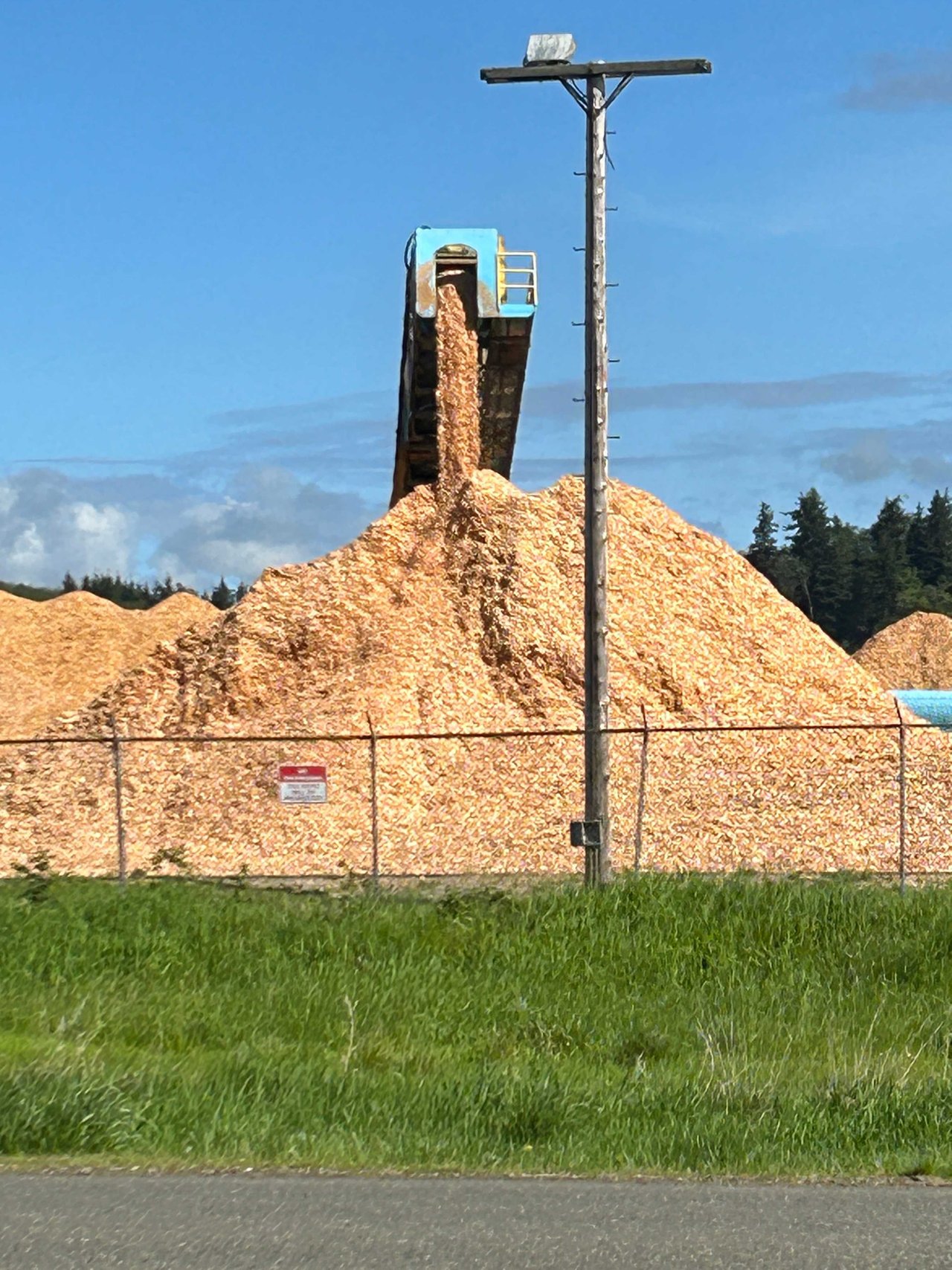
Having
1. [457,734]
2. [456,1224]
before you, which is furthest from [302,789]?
[456,1224]

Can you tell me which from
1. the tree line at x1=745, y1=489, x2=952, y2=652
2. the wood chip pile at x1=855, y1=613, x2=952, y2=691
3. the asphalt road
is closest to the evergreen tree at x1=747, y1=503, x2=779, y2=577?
the tree line at x1=745, y1=489, x2=952, y2=652

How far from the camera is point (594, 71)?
16.0 metres

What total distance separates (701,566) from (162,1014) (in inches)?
684

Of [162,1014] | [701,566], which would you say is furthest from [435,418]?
[162,1014]

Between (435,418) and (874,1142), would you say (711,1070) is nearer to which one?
(874,1142)

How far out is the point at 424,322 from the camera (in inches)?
1085

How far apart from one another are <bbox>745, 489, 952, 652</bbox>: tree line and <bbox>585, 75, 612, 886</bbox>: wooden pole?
86474 mm

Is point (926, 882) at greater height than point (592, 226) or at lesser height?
lesser

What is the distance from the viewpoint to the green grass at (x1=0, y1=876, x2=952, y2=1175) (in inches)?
301

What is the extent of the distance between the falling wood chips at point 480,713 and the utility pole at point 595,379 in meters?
3.28

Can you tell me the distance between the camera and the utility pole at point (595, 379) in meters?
16.0

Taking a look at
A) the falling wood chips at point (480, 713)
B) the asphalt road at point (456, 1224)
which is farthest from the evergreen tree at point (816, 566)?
the asphalt road at point (456, 1224)

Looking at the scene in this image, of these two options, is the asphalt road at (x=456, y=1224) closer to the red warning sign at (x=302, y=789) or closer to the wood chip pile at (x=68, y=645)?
the red warning sign at (x=302, y=789)

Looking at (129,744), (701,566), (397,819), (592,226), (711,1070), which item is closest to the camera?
(711,1070)
